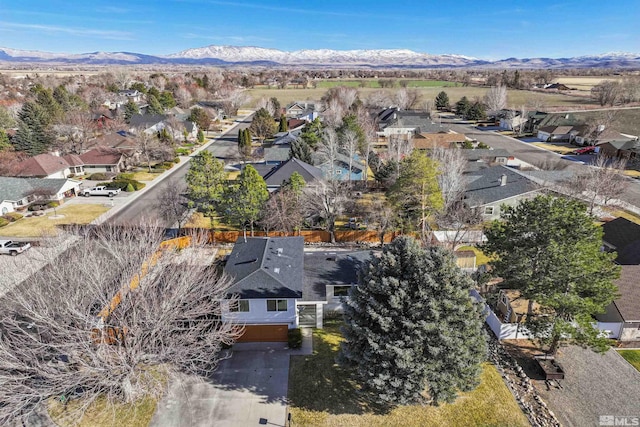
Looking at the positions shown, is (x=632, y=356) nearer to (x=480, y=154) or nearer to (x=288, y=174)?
(x=288, y=174)

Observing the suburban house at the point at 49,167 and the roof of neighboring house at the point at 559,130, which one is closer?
the suburban house at the point at 49,167

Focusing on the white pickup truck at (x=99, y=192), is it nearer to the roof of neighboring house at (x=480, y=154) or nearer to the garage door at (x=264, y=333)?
the garage door at (x=264, y=333)

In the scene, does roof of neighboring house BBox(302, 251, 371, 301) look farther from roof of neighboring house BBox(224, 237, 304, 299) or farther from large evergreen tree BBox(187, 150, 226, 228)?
large evergreen tree BBox(187, 150, 226, 228)

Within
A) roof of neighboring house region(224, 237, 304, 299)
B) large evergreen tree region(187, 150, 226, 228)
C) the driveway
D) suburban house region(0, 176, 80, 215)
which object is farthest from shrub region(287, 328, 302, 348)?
suburban house region(0, 176, 80, 215)

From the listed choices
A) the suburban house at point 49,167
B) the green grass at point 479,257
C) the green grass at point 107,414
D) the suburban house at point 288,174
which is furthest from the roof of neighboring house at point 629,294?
the suburban house at point 49,167

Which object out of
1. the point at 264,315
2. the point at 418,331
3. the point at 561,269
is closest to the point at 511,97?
the point at 561,269

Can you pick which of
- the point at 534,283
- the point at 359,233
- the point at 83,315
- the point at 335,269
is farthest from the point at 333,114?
the point at 83,315
